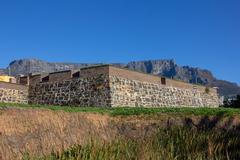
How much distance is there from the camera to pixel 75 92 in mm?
32219

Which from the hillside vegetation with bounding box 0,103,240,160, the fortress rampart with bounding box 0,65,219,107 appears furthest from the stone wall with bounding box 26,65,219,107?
the hillside vegetation with bounding box 0,103,240,160

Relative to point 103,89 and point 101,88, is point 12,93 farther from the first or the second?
point 103,89

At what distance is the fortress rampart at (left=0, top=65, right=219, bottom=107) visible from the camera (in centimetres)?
3084

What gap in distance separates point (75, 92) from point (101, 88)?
97.6 inches

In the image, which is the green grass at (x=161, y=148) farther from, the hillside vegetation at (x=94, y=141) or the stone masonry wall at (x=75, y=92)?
the stone masonry wall at (x=75, y=92)

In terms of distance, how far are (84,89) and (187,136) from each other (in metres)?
25.2

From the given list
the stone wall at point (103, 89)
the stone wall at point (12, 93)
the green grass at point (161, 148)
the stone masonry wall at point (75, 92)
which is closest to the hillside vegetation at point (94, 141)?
the green grass at point (161, 148)

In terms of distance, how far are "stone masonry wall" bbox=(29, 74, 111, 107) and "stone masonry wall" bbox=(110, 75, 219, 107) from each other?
79 centimetres

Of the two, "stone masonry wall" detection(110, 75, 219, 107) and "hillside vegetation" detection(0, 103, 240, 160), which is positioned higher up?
"stone masonry wall" detection(110, 75, 219, 107)

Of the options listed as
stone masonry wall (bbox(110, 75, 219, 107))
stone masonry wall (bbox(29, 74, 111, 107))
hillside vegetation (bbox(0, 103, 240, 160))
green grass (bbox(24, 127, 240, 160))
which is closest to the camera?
hillside vegetation (bbox(0, 103, 240, 160))

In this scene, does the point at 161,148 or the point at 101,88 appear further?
the point at 101,88

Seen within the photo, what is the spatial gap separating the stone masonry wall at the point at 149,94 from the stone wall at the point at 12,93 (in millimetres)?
7821

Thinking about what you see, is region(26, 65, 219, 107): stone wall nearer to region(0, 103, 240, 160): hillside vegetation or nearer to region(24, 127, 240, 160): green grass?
region(24, 127, 240, 160): green grass

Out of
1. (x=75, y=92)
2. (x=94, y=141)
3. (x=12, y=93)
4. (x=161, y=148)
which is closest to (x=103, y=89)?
(x=75, y=92)
